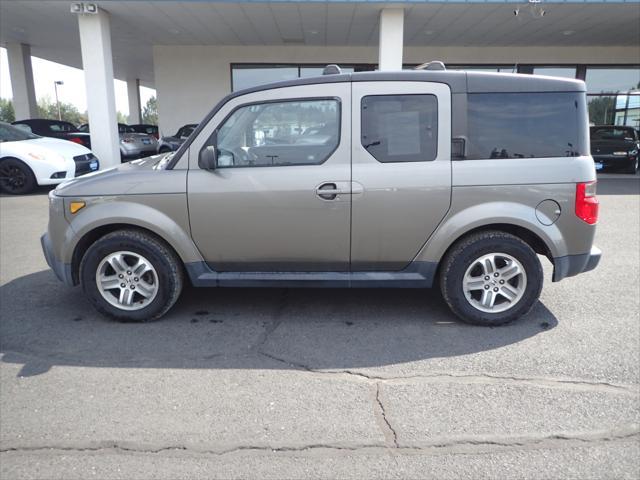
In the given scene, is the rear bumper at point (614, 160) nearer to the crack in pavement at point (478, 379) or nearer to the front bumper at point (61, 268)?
the crack in pavement at point (478, 379)

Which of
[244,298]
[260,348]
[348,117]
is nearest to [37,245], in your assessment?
[244,298]

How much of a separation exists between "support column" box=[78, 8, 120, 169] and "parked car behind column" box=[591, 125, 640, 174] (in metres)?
14.1

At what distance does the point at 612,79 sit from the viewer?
19203mm

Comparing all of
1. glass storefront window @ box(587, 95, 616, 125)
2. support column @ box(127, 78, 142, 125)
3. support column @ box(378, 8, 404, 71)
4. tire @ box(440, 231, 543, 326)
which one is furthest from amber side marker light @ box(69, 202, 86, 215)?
support column @ box(127, 78, 142, 125)

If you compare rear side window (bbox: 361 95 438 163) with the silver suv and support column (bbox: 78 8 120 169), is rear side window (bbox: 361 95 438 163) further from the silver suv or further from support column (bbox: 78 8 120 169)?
support column (bbox: 78 8 120 169)

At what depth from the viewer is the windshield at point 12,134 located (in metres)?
10.6

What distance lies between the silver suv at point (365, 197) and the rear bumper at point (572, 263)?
0.01m

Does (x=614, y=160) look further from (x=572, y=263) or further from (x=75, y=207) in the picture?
(x=75, y=207)

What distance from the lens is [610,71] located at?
1908 centimetres

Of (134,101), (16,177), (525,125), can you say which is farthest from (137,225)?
(134,101)

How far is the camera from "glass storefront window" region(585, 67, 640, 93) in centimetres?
1908

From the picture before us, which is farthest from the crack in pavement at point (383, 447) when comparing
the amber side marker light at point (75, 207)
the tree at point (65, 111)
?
the tree at point (65, 111)

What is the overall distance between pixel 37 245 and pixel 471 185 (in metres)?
5.74

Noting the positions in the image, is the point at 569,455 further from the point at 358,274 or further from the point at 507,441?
the point at 358,274
